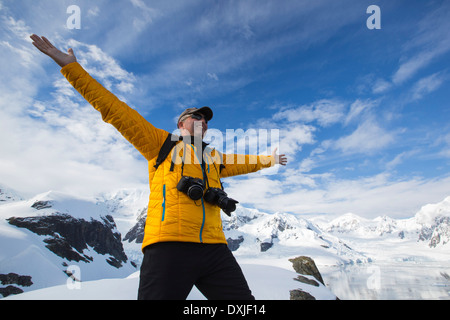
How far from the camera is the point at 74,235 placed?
123812 mm

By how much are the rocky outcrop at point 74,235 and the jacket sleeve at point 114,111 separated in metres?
134

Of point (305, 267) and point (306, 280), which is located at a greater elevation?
point (305, 267)

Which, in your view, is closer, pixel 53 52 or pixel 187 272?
pixel 187 272

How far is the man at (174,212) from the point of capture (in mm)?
2416

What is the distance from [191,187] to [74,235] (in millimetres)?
149019

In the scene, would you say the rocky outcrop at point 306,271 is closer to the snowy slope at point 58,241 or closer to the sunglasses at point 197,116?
the sunglasses at point 197,116

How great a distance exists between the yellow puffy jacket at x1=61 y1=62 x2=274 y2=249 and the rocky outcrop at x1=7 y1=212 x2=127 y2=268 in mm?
134265

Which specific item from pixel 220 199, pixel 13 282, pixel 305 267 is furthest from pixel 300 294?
pixel 13 282

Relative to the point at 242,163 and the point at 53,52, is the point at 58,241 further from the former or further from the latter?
the point at 53,52

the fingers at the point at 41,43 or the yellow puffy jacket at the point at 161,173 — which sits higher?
the fingers at the point at 41,43

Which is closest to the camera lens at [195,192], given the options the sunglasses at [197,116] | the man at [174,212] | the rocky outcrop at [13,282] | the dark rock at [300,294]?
the man at [174,212]

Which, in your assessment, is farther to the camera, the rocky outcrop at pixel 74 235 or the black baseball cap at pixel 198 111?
the rocky outcrop at pixel 74 235
